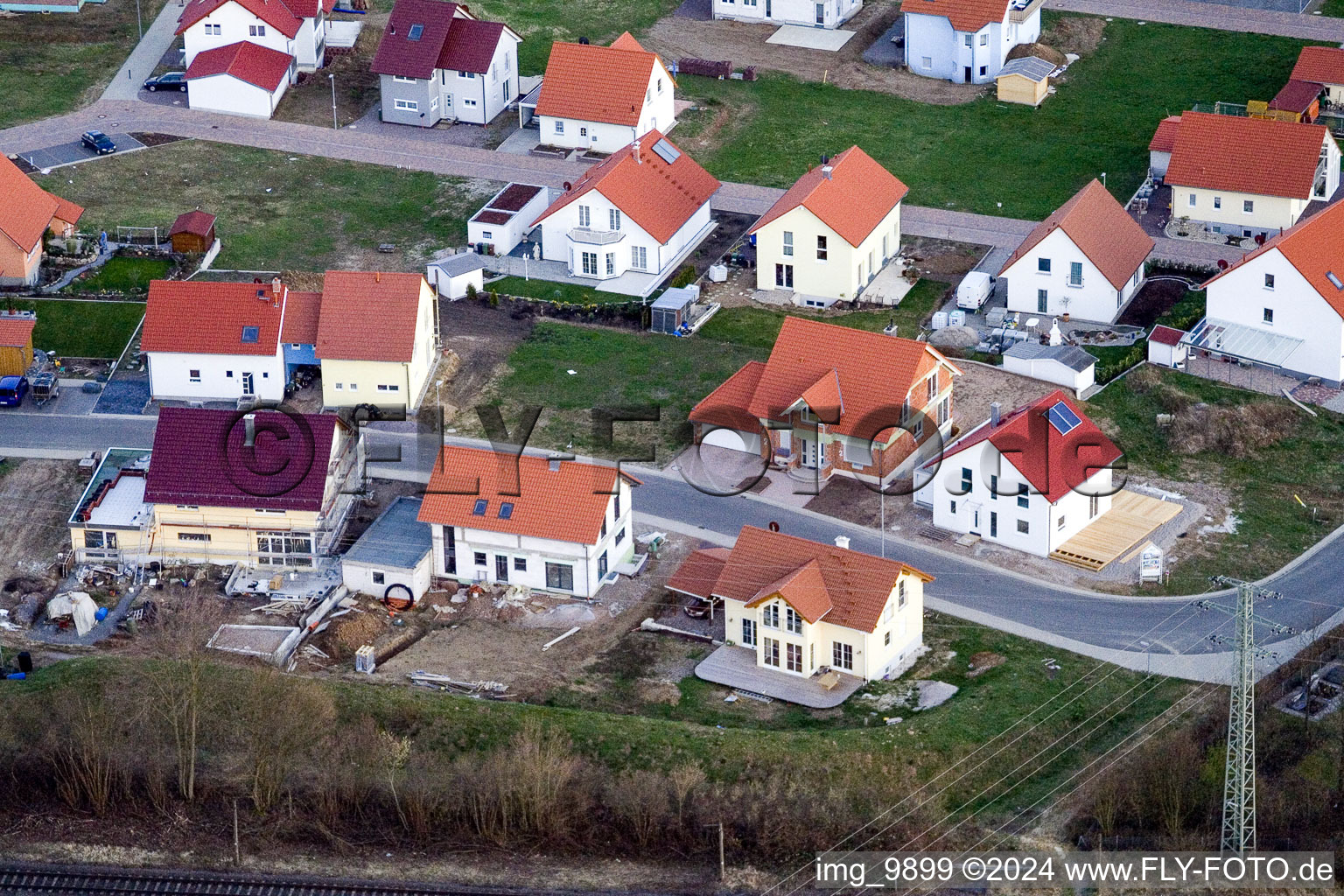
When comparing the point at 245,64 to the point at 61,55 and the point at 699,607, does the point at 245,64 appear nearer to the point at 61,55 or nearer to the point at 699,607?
the point at 61,55

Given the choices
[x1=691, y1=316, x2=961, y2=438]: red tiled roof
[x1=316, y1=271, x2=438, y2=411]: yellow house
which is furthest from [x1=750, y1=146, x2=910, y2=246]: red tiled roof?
[x1=316, y1=271, x2=438, y2=411]: yellow house

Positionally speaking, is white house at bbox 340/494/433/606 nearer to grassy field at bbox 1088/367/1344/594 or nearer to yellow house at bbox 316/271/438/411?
yellow house at bbox 316/271/438/411

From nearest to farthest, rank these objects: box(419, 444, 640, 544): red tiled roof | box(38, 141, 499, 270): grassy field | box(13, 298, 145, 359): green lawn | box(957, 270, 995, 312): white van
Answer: box(419, 444, 640, 544): red tiled roof, box(13, 298, 145, 359): green lawn, box(957, 270, 995, 312): white van, box(38, 141, 499, 270): grassy field

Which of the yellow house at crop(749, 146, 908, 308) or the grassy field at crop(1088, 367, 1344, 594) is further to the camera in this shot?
the yellow house at crop(749, 146, 908, 308)

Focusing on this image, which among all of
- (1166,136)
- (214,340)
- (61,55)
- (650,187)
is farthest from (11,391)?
(1166,136)

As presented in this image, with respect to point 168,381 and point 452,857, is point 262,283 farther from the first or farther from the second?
point 452,857

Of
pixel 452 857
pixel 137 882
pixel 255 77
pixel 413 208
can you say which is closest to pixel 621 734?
pixel 452 857

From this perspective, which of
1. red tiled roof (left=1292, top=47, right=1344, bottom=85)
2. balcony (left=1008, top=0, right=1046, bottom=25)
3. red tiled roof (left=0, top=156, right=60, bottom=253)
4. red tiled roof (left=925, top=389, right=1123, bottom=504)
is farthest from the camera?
balcony (left=1008, top=0, right=1046, bottom=25)
